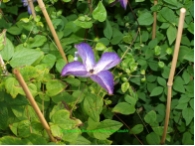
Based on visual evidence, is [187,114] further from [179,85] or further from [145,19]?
[145,19]

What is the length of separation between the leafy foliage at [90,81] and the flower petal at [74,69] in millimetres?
45

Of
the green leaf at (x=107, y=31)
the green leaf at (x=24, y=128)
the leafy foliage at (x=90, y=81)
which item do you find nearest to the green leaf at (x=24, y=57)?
the leafy foliage at (x=90, y=81)

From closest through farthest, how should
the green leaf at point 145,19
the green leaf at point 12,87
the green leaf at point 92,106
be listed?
the green leaf at point 12,87
the green leaf at point 92,106
the green leaf at point 145,19

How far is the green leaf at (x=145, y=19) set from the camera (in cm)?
89

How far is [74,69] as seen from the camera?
708 mm

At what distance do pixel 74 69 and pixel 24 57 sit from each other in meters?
0.10

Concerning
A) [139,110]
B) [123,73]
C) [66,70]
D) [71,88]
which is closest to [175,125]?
[139,110]

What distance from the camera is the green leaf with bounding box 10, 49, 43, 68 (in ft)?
2.36

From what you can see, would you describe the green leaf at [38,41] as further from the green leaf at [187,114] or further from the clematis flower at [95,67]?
the green leaf at [187,114]

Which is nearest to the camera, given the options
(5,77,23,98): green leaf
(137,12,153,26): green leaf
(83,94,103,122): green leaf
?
(5,77,23,98): green leaf

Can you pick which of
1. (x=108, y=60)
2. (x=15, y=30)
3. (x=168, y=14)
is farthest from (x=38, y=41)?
(x=168, y=14)

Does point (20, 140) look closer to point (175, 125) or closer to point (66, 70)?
point (66, 70)

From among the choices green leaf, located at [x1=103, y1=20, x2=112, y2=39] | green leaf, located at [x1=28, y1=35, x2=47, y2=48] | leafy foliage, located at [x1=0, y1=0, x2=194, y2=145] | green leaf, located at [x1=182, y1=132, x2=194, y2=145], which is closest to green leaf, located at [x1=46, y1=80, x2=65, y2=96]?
leafy foliage, located at [x1=0, y1=0, x2=194, y2=145]

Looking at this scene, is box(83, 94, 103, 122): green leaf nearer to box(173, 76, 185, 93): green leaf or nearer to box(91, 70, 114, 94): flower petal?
box(91, 70, 114, 94): flower petal
